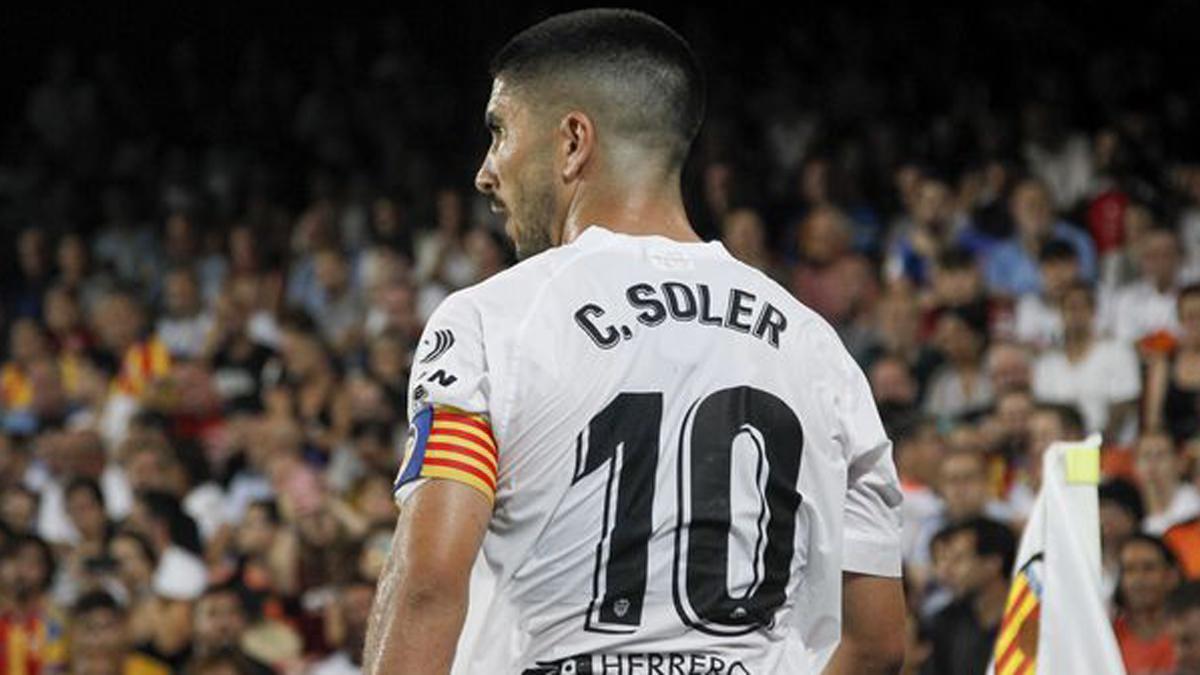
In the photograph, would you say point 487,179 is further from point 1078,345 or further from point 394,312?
point 394,312

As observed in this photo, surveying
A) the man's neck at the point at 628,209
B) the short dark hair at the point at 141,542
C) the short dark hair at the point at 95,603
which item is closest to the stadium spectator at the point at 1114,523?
the short dark hair at the point at 95,603

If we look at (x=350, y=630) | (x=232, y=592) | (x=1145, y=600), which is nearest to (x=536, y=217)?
(x=1145, y=600)

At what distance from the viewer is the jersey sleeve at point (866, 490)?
3221 millimetres

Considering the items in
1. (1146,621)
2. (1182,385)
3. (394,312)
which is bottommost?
(1146,621)

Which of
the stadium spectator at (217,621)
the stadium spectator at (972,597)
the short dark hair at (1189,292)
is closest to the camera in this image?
the stadium spectator at (972,597)

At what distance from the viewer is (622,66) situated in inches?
125

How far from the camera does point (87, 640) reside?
353 inches

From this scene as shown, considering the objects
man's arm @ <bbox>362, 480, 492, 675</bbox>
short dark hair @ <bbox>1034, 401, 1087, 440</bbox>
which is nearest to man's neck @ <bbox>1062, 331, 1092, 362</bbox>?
short dark hair @ <bbox>1034, 401, 1087, 440</bbox>

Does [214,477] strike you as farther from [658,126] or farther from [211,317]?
[658,126]

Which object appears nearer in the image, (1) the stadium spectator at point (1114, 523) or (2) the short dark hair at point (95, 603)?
(1) the stadium spectator at point (1114, 523)

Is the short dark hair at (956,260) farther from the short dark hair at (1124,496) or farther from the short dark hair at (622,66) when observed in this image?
the short dark hair at (622,66)

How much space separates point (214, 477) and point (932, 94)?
16.9 feet

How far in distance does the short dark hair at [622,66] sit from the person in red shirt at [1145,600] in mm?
4298

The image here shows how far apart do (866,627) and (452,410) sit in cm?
73
